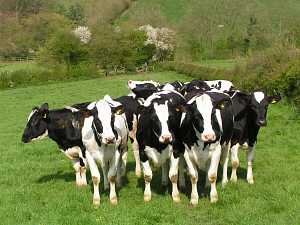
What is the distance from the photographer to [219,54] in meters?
70.2

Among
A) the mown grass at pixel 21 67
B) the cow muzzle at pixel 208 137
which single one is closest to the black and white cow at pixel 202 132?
the cow muzzle at pixel 208 137

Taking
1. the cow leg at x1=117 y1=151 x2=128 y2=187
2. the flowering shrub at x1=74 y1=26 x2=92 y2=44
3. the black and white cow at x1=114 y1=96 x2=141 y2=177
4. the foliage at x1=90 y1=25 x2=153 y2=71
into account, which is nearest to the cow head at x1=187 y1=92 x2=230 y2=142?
the cow leg at x1=117 y1=151 x2=128 y2=187

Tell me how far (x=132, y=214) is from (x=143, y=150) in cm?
133

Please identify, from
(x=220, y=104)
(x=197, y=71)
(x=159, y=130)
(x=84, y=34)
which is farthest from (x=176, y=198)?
(x=84, y=34)

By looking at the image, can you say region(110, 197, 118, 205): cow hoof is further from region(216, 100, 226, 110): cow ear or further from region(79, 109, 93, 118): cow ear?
region(216, 100, 226, 110): cow ear

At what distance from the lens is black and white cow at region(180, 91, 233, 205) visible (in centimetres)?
873

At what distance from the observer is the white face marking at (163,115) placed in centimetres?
853

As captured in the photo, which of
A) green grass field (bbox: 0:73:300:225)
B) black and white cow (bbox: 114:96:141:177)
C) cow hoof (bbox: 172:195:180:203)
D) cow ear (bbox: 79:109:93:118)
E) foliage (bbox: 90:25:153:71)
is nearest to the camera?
green grass field (bbox: 0:73:300:225)

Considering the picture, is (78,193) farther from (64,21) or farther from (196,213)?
(64,21)

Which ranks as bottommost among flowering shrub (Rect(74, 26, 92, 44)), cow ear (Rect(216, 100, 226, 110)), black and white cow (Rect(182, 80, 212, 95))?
black and white cow (Rect(182, 80, 212, 95))

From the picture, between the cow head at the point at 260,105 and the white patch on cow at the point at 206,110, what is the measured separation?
1.97 meters

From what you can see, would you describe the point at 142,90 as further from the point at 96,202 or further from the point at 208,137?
the point at 208,137

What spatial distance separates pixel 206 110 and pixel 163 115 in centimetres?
79

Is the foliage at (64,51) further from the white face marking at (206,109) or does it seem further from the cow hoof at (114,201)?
the white face marking at (206,109)
